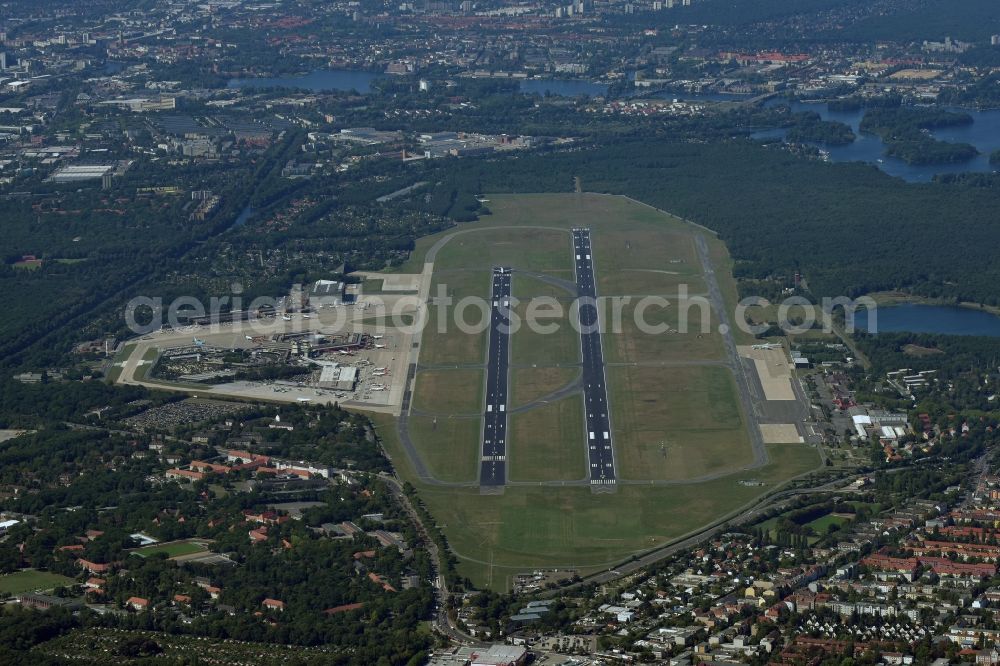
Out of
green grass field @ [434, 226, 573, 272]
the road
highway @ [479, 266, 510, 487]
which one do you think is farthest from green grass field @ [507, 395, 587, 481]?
green grass field @ [434, 226, 573, 272]

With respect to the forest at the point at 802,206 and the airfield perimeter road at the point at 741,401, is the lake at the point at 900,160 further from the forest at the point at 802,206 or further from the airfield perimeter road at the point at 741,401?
the airfield perimeter road at the point at 741,401

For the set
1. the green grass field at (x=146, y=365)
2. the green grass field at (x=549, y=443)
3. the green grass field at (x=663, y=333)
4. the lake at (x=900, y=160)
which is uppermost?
the green grass field at (x=146, y=365)

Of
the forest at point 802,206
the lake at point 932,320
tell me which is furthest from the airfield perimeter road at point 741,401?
the lake at point 932,320

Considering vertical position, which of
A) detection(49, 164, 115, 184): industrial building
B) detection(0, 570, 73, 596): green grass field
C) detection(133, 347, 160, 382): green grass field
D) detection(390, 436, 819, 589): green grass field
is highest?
detection(49, 164, 115, 184): industrial building

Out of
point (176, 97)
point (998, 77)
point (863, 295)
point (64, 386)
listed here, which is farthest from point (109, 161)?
point (998, 77)

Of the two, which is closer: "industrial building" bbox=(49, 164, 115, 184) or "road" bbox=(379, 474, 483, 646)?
"road" bbox=(379, 474, 483, 646)

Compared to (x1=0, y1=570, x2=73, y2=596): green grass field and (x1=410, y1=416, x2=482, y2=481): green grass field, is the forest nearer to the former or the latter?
(x1=410, y1=416, x2=482, y2=481): green grass field
